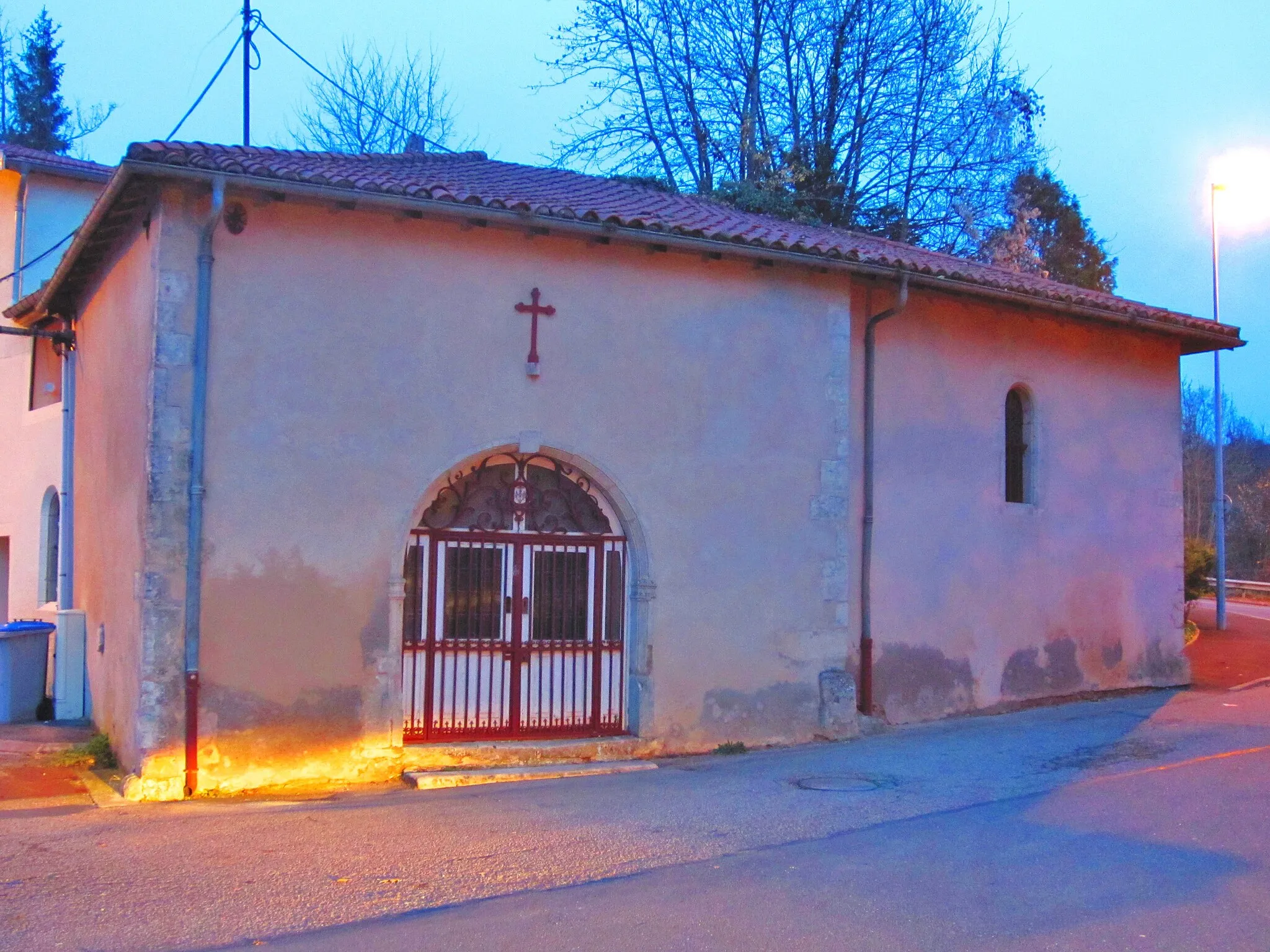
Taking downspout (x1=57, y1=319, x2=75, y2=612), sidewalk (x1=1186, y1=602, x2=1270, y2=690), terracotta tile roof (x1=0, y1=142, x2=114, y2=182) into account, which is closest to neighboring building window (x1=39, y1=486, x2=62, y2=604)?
downspout (x1=57, y1=319, x2=75, y2=612)

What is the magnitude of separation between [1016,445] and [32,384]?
11.4 metres

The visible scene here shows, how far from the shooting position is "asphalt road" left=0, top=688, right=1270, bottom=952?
5.01 metres

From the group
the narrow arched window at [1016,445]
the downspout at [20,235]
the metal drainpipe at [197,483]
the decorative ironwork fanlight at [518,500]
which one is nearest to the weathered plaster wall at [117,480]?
the metal drainpipe at [197,483]

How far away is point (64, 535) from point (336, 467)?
15.8ft

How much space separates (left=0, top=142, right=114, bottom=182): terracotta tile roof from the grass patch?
27.6 feet

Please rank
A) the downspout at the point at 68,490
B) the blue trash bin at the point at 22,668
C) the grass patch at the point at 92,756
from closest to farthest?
the grass patch at the point at 92,756
the blue trash bin at the point at 22,668
the downspout at the point at 68,490

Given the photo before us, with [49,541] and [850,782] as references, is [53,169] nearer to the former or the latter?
[49,541]

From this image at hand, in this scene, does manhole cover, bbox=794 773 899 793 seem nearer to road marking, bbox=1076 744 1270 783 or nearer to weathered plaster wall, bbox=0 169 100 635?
road marking, bbox=1076 744 1270 783

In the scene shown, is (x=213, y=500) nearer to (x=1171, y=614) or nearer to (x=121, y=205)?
(x=121, y=205)

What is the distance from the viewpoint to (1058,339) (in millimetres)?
13109

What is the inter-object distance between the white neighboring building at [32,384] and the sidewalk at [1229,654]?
44.6 ft

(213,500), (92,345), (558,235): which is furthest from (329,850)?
(92,345)

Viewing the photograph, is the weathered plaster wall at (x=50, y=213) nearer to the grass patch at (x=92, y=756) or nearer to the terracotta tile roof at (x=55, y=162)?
the terracotta tile roof at (x=55, y=162)

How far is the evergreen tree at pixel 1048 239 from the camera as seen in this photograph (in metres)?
21.8
